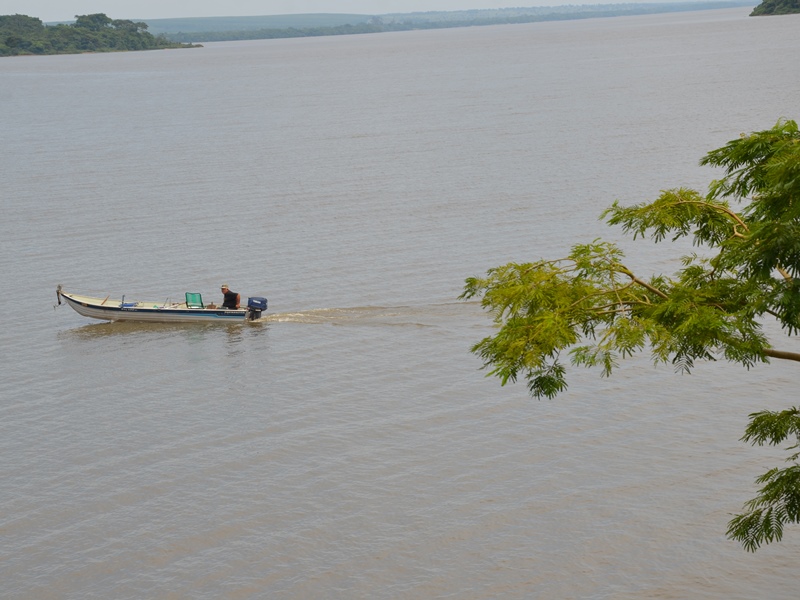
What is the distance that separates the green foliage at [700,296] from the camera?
1188 cm

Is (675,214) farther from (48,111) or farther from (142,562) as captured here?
(48,111)

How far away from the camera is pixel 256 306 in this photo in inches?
1474

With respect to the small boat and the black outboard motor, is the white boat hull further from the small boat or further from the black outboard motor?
the black outboard motor

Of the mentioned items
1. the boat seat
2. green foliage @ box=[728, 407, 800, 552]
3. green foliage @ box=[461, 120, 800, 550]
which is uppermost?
green foliage @ box=[461, 120, 800, 550]

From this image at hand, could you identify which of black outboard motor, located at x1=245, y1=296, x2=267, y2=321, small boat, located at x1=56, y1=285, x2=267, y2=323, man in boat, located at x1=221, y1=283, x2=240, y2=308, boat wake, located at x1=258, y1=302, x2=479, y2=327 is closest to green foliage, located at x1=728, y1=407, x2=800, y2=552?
boat wake, located at x1=258, y1=302, x2=479, y2=327

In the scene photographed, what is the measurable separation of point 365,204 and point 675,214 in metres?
42.9

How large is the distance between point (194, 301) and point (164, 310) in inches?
42.2

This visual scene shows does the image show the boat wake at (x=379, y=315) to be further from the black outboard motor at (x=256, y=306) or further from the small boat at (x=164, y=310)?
the small boat at (x=164, y=310)

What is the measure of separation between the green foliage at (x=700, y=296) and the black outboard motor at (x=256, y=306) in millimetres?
22535

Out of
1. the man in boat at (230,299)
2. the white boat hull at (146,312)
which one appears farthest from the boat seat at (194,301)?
the man in boat at (230,299)

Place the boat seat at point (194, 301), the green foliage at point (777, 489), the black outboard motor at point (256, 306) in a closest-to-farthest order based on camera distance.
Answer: the green foliage at point (777, 489)
the black outboard motor at point (256, 306)
the boat seat at point (194, 301)

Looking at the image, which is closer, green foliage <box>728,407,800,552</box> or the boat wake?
green foliage <box>728,407,800,552</box>

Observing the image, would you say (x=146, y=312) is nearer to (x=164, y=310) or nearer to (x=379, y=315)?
(x=164, y=310)

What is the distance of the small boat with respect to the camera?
124 feet
